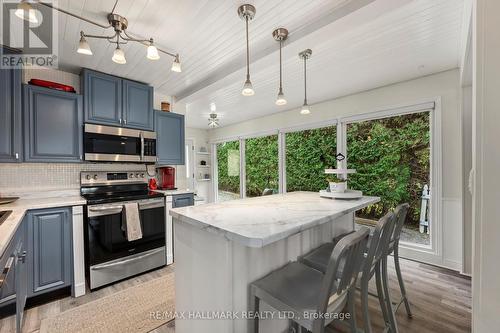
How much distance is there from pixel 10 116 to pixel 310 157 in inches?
162

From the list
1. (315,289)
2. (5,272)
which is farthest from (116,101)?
(315,289)

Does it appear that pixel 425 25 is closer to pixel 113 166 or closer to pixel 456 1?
pixel 456 1

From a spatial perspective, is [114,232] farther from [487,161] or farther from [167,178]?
[487,161]

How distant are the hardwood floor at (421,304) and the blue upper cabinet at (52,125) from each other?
4.87 ft

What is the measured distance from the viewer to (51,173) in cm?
258

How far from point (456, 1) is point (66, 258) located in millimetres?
3973

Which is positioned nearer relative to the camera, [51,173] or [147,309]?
[147,309]

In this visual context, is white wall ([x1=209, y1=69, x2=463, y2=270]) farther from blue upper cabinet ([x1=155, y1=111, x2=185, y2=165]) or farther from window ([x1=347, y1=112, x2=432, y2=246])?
blue upper cabinet ([x1=155, y1=111, x2=185, y2=165])

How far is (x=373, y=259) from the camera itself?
1.33 metres

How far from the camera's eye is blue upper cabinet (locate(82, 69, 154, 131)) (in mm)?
2592

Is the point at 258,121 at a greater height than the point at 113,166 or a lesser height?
greater

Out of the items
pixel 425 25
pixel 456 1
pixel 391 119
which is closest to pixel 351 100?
pixel 391 119

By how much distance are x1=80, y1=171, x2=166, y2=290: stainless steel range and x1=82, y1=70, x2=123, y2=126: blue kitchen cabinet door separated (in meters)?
0.71

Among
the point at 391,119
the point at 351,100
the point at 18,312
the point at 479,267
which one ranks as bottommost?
the point at 18,312
